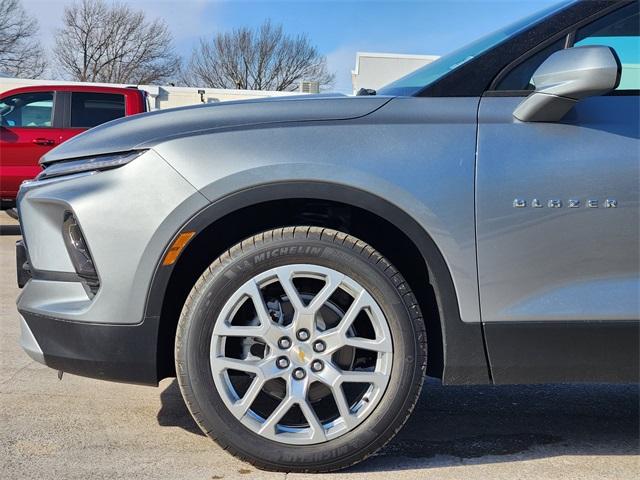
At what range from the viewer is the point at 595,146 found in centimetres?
229

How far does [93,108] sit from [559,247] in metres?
8.14

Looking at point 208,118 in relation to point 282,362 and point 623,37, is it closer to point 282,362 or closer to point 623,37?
point 282,362

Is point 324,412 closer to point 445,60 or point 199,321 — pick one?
point 199,321

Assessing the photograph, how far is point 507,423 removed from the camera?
302cm

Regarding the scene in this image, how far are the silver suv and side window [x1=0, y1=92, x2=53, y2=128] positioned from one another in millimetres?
7213

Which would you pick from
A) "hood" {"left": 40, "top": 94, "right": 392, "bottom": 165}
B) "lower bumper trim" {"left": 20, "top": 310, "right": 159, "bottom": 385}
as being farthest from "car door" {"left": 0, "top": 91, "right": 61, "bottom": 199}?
"lower bumper trim" {"left": 20, "top": 310, "right": 159, "bottom": 385}

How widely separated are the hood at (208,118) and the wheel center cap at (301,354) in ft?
2.72

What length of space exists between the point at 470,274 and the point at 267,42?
43810 mm

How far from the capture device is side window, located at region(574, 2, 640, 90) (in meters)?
2.47

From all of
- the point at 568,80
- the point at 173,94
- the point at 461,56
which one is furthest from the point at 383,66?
the point at 568,80

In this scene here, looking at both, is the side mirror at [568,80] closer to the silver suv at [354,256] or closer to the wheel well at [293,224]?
the silver suv at [354,256]

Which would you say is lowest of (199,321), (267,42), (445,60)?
(199,321)

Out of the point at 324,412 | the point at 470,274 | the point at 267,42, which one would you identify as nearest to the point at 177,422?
the point at 324,412

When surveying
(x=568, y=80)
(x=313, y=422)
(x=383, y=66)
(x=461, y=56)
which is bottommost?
(x=313, y=422)
